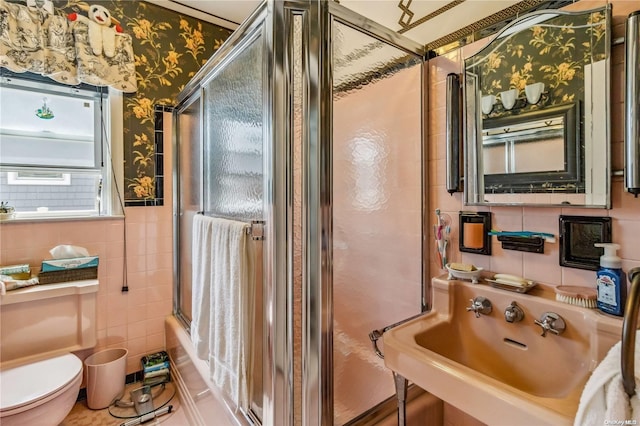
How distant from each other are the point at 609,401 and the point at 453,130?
35.5 inches

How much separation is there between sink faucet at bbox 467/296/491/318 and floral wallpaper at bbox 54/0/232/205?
1.89m

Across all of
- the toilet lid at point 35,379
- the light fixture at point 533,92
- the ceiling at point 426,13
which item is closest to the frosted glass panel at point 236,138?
the ceiling at point 426,13

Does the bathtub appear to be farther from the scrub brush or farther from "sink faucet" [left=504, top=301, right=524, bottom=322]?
the scrub brush

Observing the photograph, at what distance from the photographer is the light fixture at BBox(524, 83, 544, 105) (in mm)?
954

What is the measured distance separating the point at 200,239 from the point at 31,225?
1.03 m

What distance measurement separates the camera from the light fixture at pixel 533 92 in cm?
95

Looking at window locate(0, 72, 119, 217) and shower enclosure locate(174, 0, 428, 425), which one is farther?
window locate(0, 72, 119, 217)

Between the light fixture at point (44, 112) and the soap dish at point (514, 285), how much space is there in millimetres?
2470

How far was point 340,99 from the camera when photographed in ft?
3.16

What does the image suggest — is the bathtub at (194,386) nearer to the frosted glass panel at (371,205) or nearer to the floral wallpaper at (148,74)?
the frosted glass panel at (371,205)

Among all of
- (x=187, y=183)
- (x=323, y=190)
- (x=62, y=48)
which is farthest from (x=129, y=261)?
(x=323, y=190)

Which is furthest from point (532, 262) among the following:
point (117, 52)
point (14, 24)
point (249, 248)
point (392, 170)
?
point (14, 24)

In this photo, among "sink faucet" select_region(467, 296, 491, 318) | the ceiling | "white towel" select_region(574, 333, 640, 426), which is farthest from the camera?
the ceiling

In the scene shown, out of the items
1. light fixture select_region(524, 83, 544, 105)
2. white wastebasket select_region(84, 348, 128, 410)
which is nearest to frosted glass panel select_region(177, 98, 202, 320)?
white wastebasket select_region(84, 348, 128, 410)
